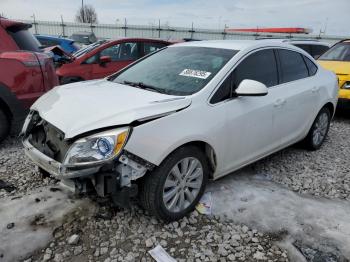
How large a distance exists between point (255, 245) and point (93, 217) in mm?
1454

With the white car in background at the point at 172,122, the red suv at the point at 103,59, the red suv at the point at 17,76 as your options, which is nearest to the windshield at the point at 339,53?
the white car in background at the point at 172,122

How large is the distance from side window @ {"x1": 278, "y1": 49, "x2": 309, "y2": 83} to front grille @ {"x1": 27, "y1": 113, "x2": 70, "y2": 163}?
267 cm

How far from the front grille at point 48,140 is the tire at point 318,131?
3.57 m

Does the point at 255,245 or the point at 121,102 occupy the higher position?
the point at 121,102

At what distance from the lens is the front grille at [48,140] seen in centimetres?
285

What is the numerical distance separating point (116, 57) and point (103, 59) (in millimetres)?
572

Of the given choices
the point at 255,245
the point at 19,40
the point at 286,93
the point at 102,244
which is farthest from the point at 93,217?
the point at 19,40

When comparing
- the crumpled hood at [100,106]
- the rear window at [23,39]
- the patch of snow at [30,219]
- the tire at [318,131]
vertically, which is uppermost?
the rear window at [23,39]

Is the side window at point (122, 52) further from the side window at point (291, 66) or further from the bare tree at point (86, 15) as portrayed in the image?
the bare tree at point (86, 15)

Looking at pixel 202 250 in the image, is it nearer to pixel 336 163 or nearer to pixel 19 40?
pixel 336 163

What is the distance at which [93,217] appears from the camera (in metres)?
3.16

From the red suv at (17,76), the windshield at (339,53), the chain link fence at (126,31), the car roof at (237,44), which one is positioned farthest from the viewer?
the chain link fence at (126,31)

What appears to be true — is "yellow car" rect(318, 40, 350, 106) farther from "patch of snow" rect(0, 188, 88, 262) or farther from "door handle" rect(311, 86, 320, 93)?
"patch of snow" rect(0, 188, 88, 262)

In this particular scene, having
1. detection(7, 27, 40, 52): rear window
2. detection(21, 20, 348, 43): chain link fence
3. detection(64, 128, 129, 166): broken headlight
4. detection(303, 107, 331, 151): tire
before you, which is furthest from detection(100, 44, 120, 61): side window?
detection(21, 20, 348, 43): chain link fence
